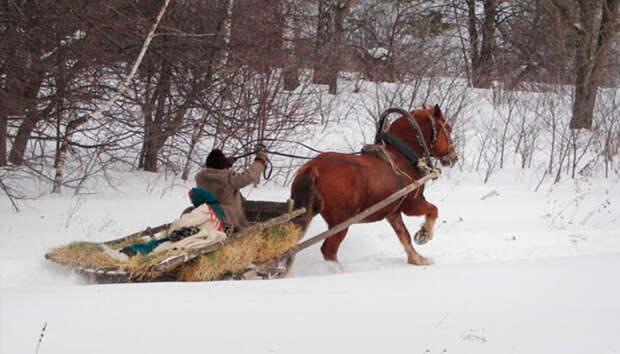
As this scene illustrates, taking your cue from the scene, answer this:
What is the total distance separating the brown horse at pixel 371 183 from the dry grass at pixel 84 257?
1.94 m

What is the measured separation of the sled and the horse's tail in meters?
0.24

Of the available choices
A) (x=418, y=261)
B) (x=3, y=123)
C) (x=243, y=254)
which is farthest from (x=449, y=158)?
(x=3, y=123)

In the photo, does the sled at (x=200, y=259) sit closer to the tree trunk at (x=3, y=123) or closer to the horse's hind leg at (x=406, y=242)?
the horse's hind leg at (x=406, y=242)

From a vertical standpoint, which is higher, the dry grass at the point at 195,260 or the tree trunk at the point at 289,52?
the tree trunk at the point at 289,52

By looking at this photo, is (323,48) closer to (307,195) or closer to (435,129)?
(435,129)

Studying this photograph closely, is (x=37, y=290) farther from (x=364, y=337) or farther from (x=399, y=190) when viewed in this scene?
A: (x=399, y=190)

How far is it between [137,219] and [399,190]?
388 centimetres

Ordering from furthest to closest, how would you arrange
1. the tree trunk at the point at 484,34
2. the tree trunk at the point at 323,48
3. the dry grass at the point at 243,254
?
the tree trunk at the point at 484,34 < the tree trunk at the point at 323,48 < the dry grass at the point at 243,254

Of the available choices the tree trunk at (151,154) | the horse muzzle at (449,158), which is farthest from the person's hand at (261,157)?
the tree trunk at (151,154)

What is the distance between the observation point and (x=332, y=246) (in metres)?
7.14

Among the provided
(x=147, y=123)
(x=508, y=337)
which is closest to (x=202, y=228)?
(x=508, y=337)

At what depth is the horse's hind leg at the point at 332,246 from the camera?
23.3 feet

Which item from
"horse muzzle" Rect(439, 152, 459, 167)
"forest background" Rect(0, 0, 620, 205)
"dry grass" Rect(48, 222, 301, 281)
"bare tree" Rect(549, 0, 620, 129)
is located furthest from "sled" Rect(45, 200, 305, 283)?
"bare tree" Rect(549, 0, 620, 129)

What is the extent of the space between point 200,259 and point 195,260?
0.06m
